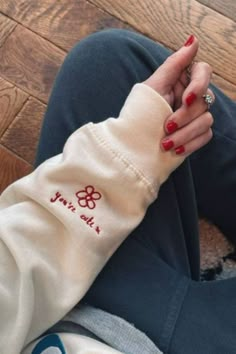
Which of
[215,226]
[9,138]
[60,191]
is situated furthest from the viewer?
[9,138]

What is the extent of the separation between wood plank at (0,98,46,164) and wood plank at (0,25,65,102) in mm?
23

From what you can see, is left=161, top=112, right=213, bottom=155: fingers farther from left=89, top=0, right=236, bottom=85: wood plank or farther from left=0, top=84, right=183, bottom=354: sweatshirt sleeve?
left=89, top=0, right=236, bottom=85: wood plank

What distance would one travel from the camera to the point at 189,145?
0.49 metres

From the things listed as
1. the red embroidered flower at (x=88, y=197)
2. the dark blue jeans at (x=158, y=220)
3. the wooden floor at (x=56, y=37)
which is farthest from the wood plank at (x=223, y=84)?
the red embroidered flower at (x=88, y=197)

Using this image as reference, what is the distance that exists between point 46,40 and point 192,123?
0.47 m

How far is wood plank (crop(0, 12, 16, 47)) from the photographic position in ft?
2.90

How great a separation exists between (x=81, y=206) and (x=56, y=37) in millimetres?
493

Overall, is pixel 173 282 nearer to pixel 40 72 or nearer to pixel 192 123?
pixel 192 123

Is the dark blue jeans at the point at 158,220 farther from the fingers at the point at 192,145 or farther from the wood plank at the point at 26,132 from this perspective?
the wood plank at the point at 26,132

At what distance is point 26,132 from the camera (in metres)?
0.84

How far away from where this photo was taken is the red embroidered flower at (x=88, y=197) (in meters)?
0.47

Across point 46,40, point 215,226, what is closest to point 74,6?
point 46,40

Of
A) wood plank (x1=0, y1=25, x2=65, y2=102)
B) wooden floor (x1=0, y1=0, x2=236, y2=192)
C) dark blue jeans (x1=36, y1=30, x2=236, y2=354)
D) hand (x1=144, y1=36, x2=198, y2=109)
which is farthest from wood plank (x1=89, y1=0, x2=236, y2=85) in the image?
hand (x1=144, y1=36, x2=198, y2=109)

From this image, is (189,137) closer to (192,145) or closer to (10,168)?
(192,145)
